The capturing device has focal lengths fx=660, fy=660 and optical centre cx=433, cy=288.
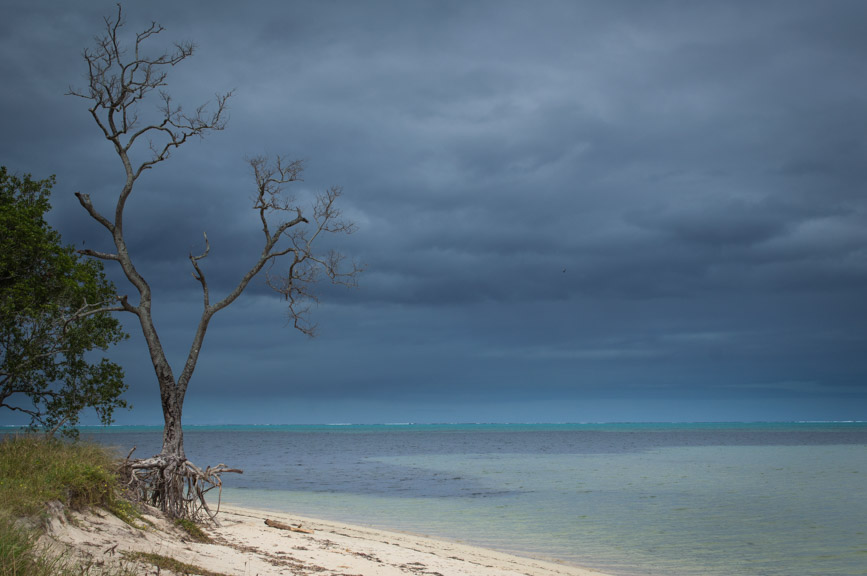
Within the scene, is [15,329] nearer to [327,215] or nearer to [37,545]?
[327,215]

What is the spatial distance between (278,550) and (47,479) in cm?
482

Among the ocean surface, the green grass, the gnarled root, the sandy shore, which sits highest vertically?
the green grass

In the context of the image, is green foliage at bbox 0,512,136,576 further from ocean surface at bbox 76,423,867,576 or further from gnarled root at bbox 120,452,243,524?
ocean surface at bbox 76,423,867,576

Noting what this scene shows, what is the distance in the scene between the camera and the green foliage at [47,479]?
945cm

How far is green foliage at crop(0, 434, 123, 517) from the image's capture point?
9.45m

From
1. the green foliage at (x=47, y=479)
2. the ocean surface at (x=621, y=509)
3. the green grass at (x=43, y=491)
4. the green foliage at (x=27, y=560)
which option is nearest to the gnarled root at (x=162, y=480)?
the green grass at (x=43, y=491)

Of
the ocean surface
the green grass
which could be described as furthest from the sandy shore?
the ocean surface

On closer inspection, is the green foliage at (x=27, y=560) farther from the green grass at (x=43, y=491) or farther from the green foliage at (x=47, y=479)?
the green foliage at (x=47, y=479)

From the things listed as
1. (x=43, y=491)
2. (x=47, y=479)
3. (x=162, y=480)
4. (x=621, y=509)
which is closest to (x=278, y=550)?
(x=162, y=480)

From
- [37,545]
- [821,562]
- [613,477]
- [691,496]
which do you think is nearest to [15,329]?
[37,545]

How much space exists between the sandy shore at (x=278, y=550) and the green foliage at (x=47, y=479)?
34 cm

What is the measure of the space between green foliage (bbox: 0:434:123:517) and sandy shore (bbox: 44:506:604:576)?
0.34m

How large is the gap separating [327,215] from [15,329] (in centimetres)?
870

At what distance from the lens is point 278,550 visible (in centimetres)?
1341
